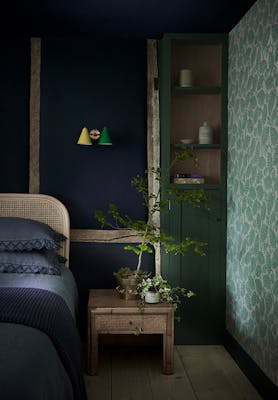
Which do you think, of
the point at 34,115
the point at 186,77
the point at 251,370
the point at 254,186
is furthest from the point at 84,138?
the point at 251,370

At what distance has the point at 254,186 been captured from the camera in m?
3.43

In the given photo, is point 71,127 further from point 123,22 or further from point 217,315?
point 217,315

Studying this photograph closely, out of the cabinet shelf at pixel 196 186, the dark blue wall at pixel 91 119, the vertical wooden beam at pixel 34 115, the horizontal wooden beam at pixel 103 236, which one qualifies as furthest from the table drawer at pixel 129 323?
the vertical wooden beam at pixel 34 115

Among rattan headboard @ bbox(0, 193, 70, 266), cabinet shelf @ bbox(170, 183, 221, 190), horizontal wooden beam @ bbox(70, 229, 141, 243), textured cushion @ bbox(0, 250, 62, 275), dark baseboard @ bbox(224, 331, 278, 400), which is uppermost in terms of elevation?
cabinet shelf @ bbox(170, 183, 221, 190)

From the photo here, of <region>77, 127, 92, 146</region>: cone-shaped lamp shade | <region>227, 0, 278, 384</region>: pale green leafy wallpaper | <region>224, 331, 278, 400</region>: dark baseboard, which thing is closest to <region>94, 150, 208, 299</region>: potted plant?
<region>227, 0, 278, 384</region>: pale green leafy wallpaper

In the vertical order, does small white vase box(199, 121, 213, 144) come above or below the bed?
above

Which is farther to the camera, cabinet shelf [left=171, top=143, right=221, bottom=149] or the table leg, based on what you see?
cabinet shelf [left=171, top=143, right=221, bottom=149]

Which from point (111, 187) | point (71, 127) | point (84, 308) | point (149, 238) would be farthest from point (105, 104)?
point (84, 308)

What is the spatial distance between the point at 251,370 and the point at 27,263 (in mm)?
1565

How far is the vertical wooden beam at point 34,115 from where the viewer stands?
13.7ft

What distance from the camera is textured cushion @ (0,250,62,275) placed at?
11.6 feet

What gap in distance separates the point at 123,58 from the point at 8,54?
87 centimetres

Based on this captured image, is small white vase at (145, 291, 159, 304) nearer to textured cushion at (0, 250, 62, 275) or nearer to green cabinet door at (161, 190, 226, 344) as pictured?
green cabinet door at (161, 190, 226, 344)

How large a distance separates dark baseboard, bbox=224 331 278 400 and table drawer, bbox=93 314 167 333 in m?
0.56
